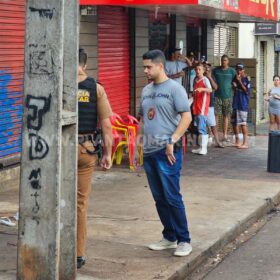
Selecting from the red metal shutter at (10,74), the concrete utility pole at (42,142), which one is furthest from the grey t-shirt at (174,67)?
the concrete utility pole at (42,142)

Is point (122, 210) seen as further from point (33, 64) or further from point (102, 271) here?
point (33, 64)

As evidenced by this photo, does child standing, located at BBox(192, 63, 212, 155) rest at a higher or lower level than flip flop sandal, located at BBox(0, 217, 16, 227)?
higher

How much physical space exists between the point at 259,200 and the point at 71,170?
490 centimetres

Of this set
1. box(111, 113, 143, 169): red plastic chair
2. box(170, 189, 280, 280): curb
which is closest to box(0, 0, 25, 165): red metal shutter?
box(111, 113, 143, 169): red plastic chair

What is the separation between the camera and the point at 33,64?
219 inches

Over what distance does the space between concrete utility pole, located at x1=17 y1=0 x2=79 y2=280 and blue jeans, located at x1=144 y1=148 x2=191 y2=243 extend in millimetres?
1523

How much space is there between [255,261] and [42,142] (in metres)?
2.95

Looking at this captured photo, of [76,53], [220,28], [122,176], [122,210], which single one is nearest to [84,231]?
[76,53]

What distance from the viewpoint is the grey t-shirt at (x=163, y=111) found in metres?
7.02

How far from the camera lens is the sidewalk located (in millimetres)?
6793

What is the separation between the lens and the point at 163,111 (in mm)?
7039

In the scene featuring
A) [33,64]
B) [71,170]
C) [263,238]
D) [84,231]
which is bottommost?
[263,238]

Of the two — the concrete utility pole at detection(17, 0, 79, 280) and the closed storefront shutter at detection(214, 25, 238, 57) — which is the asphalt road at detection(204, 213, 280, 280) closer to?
the concrete utility pole at detection(17, 0, 79, 280)

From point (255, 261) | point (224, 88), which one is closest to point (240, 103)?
point (224, 88)
